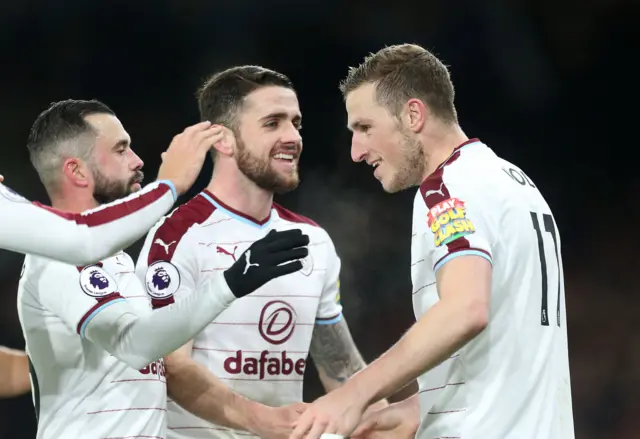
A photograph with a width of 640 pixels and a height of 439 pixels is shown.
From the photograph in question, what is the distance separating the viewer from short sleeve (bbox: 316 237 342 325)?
3.68 meters

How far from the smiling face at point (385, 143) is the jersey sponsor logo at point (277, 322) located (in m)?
0.90

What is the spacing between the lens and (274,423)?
3188 mm

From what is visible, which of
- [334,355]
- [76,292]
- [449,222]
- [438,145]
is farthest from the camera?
[334,355]

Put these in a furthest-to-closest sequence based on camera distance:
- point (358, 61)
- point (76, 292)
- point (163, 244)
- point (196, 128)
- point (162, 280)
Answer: point (358, 61) → point (163, 244) → point (162, 280) → point (196, 128) → point (76, 292)

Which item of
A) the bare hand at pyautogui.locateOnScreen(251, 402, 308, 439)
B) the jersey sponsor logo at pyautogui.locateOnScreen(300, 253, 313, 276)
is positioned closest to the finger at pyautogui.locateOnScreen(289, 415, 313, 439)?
the bare hand at pyautogui.locateOnScreen(251, 402, 308, 439)

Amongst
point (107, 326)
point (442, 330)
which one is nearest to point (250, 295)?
point (107, 326)

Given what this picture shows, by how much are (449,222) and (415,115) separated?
1.59 ft

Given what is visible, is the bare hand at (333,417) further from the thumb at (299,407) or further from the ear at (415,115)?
the thumb at (299,407)

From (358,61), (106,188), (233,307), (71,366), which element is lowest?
(71,366)

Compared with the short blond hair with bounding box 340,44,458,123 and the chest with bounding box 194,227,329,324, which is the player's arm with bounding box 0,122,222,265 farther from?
the chest with bounding box 194,227,329,324

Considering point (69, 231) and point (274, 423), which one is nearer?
point (69, 231)

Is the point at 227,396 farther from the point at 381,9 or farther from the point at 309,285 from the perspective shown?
the point at 381,9

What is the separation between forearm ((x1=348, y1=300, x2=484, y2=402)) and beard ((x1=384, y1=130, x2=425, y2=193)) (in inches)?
23.7

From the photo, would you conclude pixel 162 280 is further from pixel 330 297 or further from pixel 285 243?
pixel 285 243
